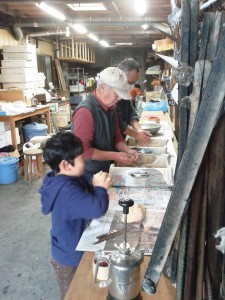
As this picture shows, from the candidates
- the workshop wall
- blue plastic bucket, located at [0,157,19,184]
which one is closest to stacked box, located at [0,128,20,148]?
blue plastic bucket, located at [0,157,19,184]

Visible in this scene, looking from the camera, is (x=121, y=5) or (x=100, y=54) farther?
(x=100, y=54)

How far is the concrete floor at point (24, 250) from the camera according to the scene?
2521mm

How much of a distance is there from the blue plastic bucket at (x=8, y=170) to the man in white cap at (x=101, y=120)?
2.93 m

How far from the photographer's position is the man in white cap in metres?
2.09

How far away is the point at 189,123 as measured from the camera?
0.88m

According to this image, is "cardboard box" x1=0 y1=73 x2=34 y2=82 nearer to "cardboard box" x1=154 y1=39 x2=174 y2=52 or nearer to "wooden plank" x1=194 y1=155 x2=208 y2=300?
"cardboard box" x1=154 y1=39 x2=174 y2=52

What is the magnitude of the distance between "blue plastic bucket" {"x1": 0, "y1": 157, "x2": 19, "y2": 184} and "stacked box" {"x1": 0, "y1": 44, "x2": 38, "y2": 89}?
2.16 m

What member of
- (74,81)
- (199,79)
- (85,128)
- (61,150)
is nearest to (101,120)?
(85,128)

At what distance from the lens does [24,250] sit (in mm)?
3098

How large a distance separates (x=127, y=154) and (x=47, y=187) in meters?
1.02

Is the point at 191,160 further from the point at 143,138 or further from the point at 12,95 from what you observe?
the point at 12,95

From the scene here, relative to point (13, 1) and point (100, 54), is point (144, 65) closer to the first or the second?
point (100, 54)

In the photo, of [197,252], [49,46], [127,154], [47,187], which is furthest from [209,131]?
[49,46]

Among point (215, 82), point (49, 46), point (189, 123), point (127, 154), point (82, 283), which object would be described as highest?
point (49, 46)
